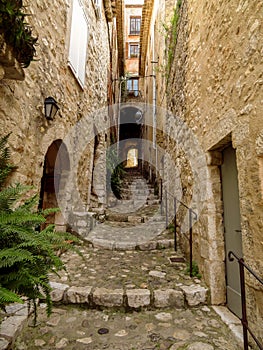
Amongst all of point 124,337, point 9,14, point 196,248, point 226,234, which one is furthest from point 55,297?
point 9,14

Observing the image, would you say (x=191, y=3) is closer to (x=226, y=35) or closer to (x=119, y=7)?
(x=226, y=35)

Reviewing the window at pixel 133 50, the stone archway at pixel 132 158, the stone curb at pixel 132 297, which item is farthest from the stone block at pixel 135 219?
the window at pixel 133 50

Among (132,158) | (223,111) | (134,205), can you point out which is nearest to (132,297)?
(223,111)

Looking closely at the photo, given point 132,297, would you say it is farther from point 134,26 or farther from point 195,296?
point 134,26

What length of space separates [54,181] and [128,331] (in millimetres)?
3048

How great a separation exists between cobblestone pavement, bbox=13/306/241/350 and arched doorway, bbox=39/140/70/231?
80.9 inches

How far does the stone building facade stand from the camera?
1642 millimetres

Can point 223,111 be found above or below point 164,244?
above

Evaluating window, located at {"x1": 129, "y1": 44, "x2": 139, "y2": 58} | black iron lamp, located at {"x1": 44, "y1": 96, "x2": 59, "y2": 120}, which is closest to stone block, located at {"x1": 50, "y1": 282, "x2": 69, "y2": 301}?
black iron lamp, located at {"x1": 44, "y1": 96, "x2": 59, "y2": 120}

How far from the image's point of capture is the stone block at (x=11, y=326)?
1613mm

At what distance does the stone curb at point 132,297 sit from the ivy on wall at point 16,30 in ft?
8.11

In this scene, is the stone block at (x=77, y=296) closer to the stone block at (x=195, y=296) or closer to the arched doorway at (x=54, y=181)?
the stone block at (x=195, y=296)

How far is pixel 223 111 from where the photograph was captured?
2139 millimetres

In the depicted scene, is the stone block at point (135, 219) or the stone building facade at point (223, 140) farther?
the stone block at point (135, 219)
